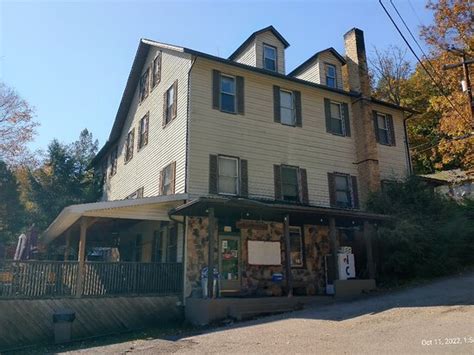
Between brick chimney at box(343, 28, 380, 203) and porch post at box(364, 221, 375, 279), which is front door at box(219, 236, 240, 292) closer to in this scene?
porch post at box(364, 221, 375, 279)

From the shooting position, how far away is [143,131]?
2114 centimetres

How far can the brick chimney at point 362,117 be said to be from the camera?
63.9ft

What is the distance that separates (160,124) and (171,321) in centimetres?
858

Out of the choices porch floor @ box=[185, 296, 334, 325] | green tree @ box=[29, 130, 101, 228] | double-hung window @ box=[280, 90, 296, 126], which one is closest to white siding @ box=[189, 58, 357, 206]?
double-hung window @ box=[280, 90, 296, 126]

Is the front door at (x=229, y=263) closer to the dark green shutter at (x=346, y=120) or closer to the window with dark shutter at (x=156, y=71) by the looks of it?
the dark green shutter at (x=346, y=120)

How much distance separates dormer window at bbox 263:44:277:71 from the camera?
1991 centimetres

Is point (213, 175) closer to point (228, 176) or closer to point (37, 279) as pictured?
point (228, 176)

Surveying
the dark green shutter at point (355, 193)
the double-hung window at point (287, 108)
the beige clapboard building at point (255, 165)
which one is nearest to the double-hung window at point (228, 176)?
the beige clapboard building at point (255, 165)

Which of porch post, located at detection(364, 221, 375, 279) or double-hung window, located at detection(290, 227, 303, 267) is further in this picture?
double-hung window, located at detection(290, 227, 303, 267)

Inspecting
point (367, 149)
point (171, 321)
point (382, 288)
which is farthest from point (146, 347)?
point (367, 149)

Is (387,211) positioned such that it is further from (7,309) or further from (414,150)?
(414,150)

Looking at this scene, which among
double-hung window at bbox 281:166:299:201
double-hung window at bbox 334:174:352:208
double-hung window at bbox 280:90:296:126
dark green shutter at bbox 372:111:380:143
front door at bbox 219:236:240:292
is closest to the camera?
front door at bbox 219:236:240:292

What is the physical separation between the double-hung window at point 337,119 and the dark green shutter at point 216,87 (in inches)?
230

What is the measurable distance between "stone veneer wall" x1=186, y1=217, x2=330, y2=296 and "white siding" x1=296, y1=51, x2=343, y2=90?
7297mm
